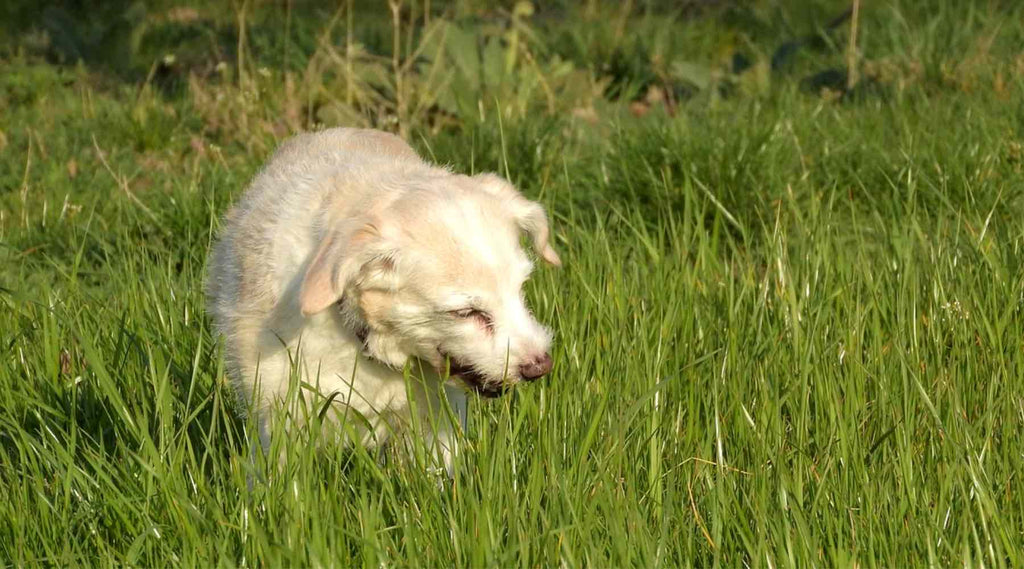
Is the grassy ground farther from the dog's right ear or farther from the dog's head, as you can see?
the dog's right ear

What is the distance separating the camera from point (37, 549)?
9.20 feet

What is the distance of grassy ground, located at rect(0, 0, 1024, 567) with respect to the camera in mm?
2740

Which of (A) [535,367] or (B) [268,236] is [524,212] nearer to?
(A) [535,367]

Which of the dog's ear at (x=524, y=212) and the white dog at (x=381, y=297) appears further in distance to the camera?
the dog's ear at (x=524, y=212)

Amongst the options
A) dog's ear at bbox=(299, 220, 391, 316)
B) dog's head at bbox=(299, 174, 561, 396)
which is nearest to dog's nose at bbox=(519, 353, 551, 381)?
dog's head at bbox=(299, 174, 561, 396)

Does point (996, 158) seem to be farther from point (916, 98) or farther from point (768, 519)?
point (768, 519)

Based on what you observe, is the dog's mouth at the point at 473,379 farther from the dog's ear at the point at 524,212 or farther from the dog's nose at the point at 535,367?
the dog's ear at the point at 524,212

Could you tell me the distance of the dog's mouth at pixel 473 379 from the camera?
3096 mm

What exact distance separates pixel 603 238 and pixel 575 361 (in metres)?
0.73

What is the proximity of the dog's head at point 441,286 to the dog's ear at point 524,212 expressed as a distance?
0.18 meters

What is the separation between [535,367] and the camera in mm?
3010

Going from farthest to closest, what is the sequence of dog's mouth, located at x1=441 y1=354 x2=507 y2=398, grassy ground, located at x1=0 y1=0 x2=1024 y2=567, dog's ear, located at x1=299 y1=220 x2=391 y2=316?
dog's mouth, located at x1=441 y1=354 x2=507 y2=398, dog's ear, located at x1=299 y1=220 x2=391 y2=316, grassy ground, located at x1=0 y1=0 x2=1024 y2=567

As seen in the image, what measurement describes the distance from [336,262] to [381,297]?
207mm

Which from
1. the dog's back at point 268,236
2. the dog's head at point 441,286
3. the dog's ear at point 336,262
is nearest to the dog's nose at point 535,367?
the dog's head at point 441,286
